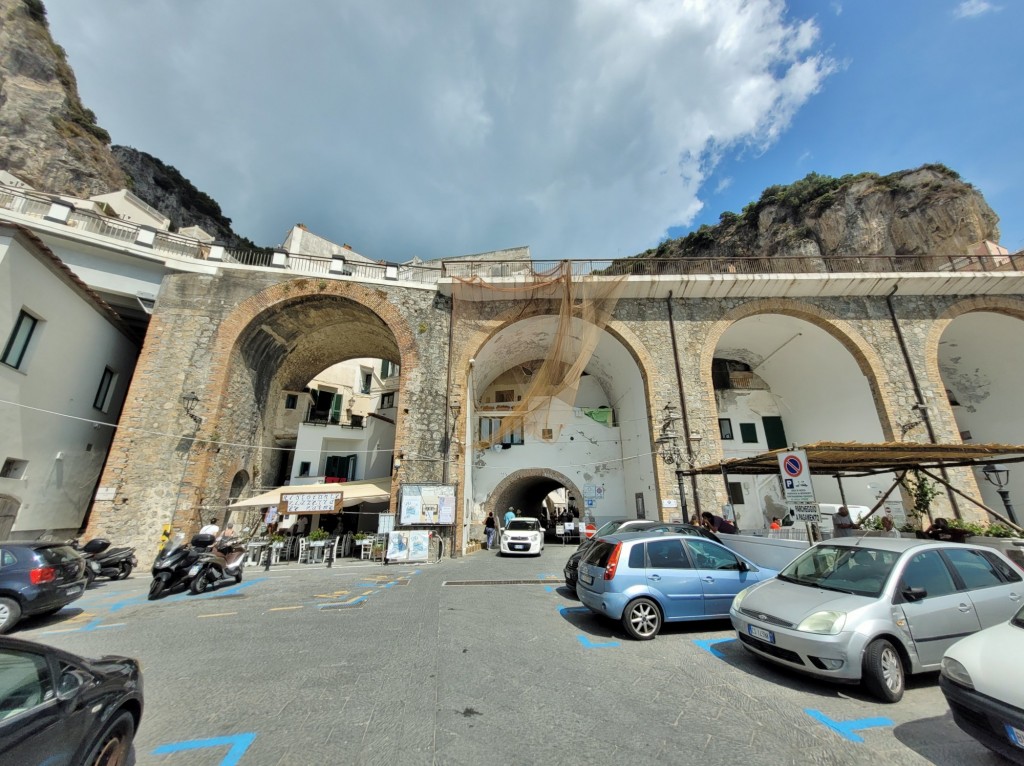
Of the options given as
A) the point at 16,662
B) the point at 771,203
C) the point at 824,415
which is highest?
→ the point at 771,203

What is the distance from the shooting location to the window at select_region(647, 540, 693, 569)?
19.0 ft

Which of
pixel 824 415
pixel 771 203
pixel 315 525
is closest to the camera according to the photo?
pixel 824 415

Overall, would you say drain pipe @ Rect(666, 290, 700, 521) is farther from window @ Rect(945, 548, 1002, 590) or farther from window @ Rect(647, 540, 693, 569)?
window @ Rect(945, 548, 1002, 590)

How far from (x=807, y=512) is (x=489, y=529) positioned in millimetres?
12683

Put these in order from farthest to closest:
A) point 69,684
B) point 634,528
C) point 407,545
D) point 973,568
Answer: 1. point 407,545
2. point 634,528
3. point 973,568
4. point 69,684

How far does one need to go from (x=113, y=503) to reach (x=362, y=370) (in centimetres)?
1652

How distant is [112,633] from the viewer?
5.64 metres

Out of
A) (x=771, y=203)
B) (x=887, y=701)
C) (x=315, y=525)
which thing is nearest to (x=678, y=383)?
(x=887, y=701)

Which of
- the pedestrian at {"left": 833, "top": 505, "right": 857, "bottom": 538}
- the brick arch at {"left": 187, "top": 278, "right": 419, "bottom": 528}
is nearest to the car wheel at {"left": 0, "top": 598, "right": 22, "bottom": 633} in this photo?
the brick arch at {"left": 187, "top": 278, "right": 419, "bottom": 528}

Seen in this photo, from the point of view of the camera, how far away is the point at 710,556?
237 inches

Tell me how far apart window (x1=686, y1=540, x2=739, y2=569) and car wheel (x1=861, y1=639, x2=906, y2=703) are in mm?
2180

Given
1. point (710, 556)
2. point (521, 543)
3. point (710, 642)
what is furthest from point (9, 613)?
point (521, 543)

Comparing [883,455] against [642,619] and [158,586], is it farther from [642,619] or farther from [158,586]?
[158,586]

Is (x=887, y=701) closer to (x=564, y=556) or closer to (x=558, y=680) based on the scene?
(x=558, y=680)
